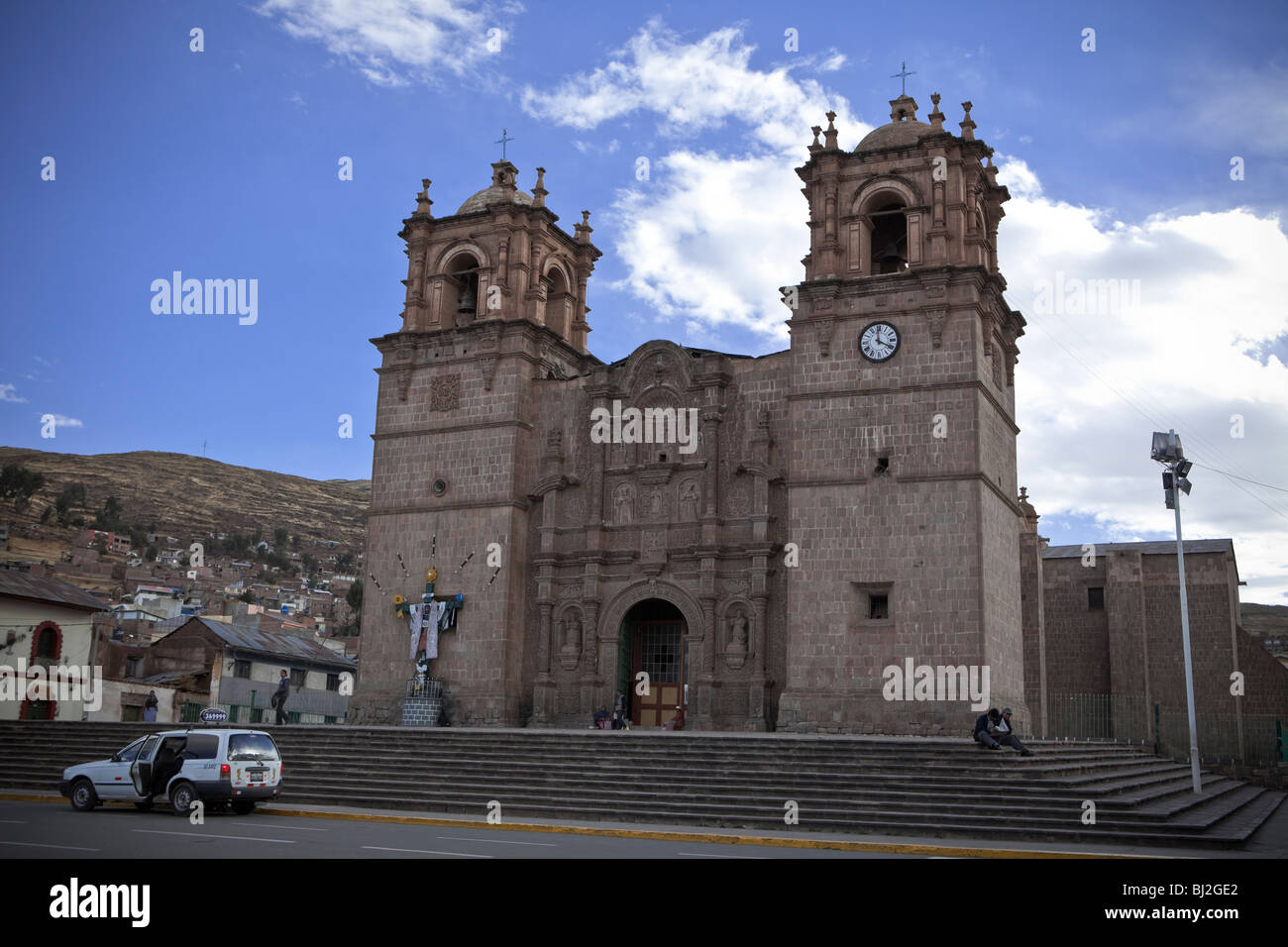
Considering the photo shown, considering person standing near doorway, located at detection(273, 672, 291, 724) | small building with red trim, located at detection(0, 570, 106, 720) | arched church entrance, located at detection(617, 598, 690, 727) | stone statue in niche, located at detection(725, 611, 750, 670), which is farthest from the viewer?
small building with red trim, located at detection(0, 570, 106, 720)

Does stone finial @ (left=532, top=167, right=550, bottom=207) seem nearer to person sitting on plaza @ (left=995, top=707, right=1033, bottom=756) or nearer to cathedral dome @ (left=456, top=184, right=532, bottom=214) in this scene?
cathedral dome @ (left=456, top=184, right=532, bottom=214)

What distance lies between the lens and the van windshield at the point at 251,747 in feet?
58.7

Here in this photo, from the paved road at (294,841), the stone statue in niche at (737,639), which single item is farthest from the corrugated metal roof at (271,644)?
the paved road at (294,841)

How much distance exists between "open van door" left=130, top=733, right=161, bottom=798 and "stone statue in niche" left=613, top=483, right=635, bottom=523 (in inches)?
567

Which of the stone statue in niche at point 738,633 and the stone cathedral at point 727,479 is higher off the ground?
the stone cathedral at point 727,479

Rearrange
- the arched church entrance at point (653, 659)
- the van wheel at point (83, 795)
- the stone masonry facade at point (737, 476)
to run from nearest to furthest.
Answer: the van wheel at point (83, 795), the stone masonry facade at point (737, 476), the arched church entrance at point (653, 659)

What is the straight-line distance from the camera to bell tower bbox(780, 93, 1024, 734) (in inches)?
1017

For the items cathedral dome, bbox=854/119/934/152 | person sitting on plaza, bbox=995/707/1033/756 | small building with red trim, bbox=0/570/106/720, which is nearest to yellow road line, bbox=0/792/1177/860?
person sitting on plaza, bbox=995/707/1033/756

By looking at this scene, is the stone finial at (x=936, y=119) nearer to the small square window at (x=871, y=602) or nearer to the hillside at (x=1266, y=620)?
the small square window at (x=871, y=602)

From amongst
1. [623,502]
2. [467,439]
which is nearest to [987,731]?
[623,502]

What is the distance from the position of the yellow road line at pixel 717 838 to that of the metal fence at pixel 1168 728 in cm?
1708
